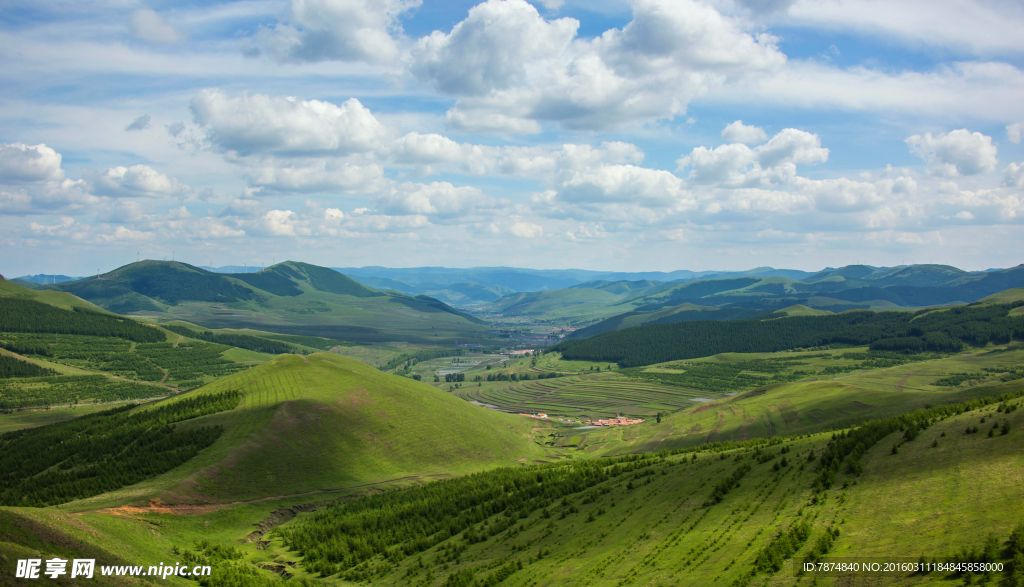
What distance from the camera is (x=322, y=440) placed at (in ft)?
464

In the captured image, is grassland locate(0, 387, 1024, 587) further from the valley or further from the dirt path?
the dirt path

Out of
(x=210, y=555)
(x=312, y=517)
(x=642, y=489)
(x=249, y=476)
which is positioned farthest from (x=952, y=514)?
(x=249, y=476)

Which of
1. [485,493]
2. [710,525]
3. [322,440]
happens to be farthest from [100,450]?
[710,525]

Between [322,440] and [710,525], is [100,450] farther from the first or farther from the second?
[710,525]

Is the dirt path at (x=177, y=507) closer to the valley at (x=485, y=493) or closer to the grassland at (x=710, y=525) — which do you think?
the valley at (x=485, y=493)

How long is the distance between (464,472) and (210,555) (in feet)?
265

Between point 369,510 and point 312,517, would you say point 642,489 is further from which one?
point 312,517

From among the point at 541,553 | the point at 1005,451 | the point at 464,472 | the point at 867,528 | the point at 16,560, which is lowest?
the point at 464,472

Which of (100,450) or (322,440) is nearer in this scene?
(100,450)

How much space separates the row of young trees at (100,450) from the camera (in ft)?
379

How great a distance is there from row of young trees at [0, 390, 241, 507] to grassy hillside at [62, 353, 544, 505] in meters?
6.80

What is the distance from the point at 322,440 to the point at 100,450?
2134 inches

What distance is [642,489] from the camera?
78688mm

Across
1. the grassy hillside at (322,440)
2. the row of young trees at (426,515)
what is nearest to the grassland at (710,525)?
the row of young trees at (426,515)
